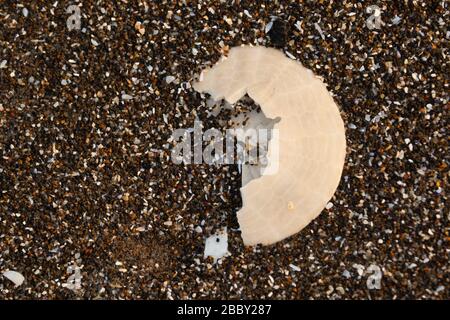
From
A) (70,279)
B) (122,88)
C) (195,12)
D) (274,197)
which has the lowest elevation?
(70,279)

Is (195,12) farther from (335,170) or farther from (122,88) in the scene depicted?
(335,170)

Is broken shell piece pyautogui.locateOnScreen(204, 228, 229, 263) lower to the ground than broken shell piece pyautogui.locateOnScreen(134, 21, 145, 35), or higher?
lower

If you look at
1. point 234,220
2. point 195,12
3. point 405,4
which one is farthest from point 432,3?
point 234,220

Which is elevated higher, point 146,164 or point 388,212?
point 146,164

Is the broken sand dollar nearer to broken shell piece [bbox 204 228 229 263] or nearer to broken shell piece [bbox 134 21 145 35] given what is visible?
broken shell piece [bbox 204 228 229 263]

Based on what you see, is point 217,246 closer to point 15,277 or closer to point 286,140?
point 286,140

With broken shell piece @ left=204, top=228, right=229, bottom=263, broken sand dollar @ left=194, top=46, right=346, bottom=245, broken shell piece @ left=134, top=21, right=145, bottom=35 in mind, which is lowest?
broken shell piece @ left=204, top=228, right=229, bottom=263

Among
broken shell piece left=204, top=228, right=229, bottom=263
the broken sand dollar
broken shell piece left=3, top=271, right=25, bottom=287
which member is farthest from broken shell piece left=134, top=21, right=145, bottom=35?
broken shell piece left=3, top=271, right=25, bottom=287

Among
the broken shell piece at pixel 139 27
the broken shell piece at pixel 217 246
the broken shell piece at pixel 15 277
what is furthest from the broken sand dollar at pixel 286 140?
the broken shell piece at pixel 15 277
